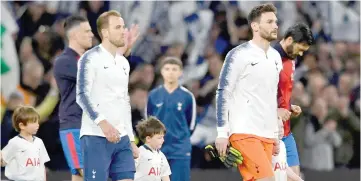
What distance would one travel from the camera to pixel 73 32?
10219 mm

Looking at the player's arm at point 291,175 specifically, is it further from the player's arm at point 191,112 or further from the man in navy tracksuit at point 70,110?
the player's arm at point 191,112

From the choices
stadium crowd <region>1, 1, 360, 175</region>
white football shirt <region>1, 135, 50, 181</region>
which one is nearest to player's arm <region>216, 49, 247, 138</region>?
white football shirt <region>1, 135, 50, 181</region>

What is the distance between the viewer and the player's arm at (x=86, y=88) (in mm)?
8391

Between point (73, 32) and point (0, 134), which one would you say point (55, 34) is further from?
point (73, 32)

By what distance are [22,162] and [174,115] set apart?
2.34m

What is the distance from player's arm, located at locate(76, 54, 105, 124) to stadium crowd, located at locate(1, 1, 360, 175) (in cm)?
626

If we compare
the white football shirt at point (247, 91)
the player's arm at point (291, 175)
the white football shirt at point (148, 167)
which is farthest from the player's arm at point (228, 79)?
the white football shirt at point (148, 167)

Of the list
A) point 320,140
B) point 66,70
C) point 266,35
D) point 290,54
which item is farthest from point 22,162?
point 320,140

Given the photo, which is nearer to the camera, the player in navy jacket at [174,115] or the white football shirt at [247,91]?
the white football shirt at [247,91]

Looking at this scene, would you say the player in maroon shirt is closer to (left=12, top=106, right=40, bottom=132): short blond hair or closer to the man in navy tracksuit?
the man in navy tracksuit

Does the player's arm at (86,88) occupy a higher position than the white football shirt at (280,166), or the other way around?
the player's arm at (86,88)

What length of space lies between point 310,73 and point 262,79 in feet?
23.9

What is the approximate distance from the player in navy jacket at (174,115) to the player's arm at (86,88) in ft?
10.8

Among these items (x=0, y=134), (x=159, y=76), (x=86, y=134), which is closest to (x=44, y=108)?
(x=0, y=134)
